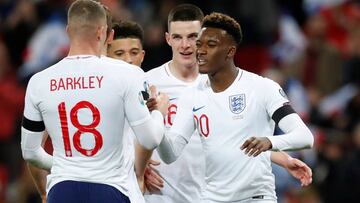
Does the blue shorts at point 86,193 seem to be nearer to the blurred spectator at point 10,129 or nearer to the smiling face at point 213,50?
the smiling face at point 213,50

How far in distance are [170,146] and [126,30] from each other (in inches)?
57.9

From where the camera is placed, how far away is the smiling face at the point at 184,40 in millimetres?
10828

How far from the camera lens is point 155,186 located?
10.7 metres

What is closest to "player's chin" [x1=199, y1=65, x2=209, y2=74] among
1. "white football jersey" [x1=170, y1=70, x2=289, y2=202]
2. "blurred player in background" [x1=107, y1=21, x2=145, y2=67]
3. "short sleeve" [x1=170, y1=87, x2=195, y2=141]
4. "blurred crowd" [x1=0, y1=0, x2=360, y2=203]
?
"white football jersey" [x1=170, y1=70, x2=289, y2=202]

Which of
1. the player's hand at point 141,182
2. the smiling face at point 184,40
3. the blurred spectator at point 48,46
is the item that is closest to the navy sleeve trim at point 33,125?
the player's hand at point 141,182

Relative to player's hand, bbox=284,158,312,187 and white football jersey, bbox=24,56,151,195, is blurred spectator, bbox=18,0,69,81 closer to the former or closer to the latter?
player's hand, bbox=284,158,312,187

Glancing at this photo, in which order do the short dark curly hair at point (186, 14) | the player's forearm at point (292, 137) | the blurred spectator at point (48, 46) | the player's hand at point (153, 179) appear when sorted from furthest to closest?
1. the blurred spectator at point (48, 46)
2. the short dark curly hair at point (186, 14)
3. the player's hand at point (153, 179)
4. the player's forearm at point (292, 137)

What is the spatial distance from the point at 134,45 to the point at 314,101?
712 cm

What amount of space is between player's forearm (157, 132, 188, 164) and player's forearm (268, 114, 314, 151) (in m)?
0.89

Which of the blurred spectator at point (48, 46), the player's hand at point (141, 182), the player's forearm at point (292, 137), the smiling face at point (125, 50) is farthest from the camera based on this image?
the blurred spectator at point (48, 46)

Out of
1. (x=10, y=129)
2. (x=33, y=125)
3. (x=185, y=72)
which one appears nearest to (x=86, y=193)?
(x=33, y=125)

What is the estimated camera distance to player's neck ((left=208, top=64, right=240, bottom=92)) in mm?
9664

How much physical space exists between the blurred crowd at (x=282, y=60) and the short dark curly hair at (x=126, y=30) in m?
5.06

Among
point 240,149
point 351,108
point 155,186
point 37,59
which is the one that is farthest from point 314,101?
point 240,149
